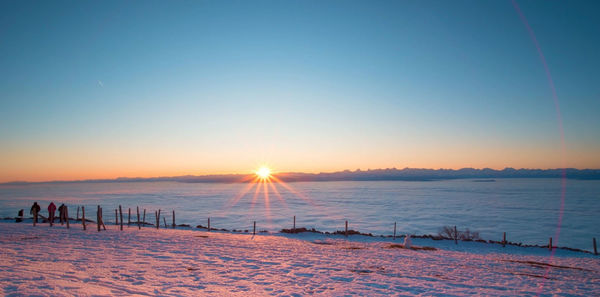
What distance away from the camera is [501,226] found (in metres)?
44.5

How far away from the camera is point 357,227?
138ft

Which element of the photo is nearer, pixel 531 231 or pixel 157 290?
pixel 157 290

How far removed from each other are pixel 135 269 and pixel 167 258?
100 inches

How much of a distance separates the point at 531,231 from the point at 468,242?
72.9ft

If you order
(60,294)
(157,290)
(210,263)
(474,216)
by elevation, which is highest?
(60,294)

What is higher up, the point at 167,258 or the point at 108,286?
the point at 108,286

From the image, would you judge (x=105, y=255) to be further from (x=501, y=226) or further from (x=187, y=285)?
(x=501, y=226)

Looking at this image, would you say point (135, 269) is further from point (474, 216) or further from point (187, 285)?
point (474, 216)

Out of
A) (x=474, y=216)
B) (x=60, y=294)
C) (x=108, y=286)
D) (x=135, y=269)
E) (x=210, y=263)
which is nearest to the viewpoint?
(x=60, y=294)

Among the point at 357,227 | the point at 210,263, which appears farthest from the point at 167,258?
the point at 357,227

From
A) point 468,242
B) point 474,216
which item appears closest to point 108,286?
point 468,242

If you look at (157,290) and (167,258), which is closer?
(157,290)

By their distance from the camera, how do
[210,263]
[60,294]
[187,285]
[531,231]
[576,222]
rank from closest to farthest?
[60,294] → [187,285] → [210,263] → [531,231] → [576,222]

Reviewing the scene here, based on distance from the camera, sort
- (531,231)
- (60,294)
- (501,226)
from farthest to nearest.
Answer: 1. (501,226)
2. (531,231)
3. (60,294)
